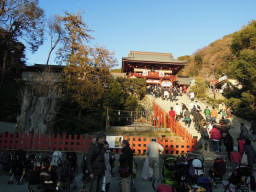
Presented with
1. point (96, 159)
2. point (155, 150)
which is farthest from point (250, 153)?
point (96, 159)

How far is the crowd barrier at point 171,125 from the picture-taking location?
927 cm

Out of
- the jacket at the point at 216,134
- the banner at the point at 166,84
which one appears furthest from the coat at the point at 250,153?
the banner at the point at 166,84

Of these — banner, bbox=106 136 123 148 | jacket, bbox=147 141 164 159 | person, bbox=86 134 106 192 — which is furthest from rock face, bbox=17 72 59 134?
person, bbox=86 134 106 192

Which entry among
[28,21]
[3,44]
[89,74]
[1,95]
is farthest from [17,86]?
[89,74]

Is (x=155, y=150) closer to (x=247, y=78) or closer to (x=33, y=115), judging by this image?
(x=33, y=115)

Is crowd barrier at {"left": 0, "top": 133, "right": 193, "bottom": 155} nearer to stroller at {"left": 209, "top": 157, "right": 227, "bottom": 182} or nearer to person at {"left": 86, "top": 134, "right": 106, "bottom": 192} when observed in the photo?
stroller at {"left": 209, "top": 157, "right": 227, "bottom": 182}

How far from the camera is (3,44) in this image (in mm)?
18938

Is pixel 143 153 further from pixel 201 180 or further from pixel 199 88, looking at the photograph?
pixel 199 88

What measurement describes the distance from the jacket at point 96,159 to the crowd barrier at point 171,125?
18.3ft

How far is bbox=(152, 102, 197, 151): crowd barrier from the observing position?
927 cm

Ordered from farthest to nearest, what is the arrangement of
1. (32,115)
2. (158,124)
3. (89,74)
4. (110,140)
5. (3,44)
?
(3,44)
(89,74)
(158,124)
(32,115)
(110,140)

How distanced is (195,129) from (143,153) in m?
4.52

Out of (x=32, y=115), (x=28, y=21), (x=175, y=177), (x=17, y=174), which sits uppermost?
(x=28, y=21)

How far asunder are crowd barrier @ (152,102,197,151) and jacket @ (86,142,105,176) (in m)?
5.57
